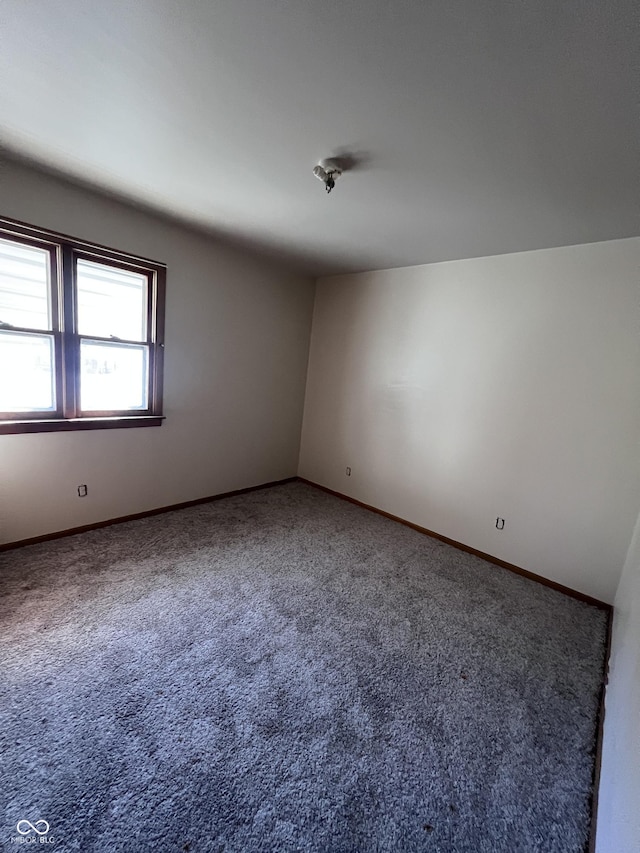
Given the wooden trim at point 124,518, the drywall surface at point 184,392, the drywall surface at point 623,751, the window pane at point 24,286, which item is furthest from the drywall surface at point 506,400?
the window pane at point 24,286

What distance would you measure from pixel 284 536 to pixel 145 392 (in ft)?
5.91

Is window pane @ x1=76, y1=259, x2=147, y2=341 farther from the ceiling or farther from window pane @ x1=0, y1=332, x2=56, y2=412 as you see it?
the ceiling

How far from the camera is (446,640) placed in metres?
2.07

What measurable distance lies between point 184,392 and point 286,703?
8.57 ft

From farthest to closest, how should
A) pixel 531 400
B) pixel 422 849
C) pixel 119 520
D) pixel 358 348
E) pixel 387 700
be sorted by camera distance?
1. pixel 358 348
2. pixel 119 520
3. pixel 531 400
4. pixel 387 700
5. pixel 422 849

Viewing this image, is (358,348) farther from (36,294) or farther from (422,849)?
(422,849)

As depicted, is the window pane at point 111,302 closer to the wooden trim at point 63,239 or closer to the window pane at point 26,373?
the wooden trim at point 63,239

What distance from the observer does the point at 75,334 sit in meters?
2.59

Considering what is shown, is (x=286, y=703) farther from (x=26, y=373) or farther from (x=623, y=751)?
(x=26, y=373)

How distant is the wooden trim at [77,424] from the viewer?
2389 mm

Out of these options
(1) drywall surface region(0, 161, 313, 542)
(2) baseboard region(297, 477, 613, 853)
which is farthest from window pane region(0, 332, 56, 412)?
(2) baseboard region(297, 477, 613, 853)

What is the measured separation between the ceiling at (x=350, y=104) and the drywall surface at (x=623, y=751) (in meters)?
2.02

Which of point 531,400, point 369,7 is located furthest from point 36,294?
point 531,400

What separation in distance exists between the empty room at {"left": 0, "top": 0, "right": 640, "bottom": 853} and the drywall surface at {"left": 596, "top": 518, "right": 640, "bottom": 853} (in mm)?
24
